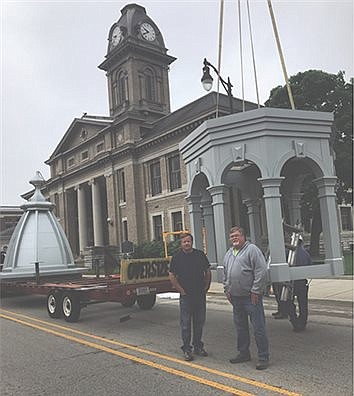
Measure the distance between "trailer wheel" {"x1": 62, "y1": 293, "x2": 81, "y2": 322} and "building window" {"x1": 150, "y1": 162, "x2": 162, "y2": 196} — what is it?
2793cm

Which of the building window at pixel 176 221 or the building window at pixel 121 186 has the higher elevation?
the building window at pixel 121 186

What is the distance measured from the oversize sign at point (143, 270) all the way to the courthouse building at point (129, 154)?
2030cm

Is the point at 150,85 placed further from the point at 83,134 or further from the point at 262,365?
the point at 262,365

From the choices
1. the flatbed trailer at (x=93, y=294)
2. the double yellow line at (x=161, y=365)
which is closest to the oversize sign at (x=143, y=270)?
the flatbed trailer at (x=93, y=294)

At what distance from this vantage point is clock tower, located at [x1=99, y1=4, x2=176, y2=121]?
46594 mm

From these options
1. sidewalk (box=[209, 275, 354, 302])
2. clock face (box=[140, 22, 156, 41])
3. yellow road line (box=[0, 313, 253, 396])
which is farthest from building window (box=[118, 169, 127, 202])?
yellow road line (box=[0, 313, 253, 396])

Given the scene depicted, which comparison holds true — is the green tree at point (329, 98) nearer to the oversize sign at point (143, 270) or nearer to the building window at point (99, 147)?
the oversize sign at point (143, 270)

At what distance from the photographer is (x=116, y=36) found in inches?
1954

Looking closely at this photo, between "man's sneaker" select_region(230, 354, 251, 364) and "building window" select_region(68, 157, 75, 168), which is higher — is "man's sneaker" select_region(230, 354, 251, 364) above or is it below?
below

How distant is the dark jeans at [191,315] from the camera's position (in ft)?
21.5

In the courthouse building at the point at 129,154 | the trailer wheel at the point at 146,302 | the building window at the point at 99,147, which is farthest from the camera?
the building window at the point at 99,147

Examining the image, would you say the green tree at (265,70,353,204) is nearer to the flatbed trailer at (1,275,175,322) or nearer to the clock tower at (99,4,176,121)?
the flatbed trailer at (1,275,175,322)

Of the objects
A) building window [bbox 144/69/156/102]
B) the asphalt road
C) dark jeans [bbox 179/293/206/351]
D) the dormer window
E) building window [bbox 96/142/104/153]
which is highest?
building window [bbox 144/69/156/102]

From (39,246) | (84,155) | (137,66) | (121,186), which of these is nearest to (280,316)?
(39,246)
